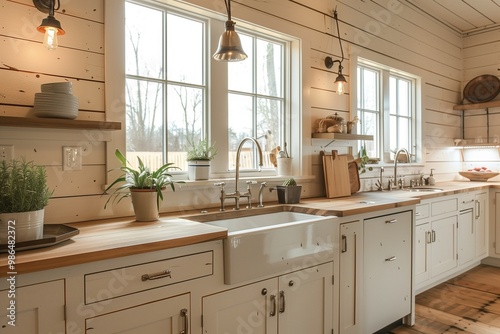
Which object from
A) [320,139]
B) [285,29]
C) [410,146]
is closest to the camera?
[285,29]

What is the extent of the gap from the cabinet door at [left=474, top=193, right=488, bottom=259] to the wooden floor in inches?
11.6

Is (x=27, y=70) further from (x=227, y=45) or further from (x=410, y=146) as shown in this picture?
(x=410, y=146)

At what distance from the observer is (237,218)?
2.23 m

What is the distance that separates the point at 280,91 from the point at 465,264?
260cm

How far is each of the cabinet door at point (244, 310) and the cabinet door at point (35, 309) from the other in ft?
1.80

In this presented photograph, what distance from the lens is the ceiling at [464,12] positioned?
3.98m

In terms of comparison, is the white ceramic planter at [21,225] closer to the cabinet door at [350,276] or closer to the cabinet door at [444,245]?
the cabinet door at [350,276]

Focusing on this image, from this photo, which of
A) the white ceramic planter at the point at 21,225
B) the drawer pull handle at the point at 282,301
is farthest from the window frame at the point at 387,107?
the white ceramic planter at the point at 21,225

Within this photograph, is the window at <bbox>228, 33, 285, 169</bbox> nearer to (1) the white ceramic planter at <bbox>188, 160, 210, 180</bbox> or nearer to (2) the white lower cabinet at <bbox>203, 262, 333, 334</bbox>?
(1) the white ceramic planter at <bbox>188, 160, 210, 180</bbox>

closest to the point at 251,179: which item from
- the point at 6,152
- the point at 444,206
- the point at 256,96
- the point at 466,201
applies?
the point at 256,96

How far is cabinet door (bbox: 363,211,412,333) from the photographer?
7.81ft

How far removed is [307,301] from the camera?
1.97m

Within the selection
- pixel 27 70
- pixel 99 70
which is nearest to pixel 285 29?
pixel 99 70

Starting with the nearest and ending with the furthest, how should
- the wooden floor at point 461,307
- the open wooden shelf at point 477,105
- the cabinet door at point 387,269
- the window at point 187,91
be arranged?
the window at point 187,91
the cabinet door at point 387,269
the wooden floor at point 461,307
the open wooden shelf at point 477,105
